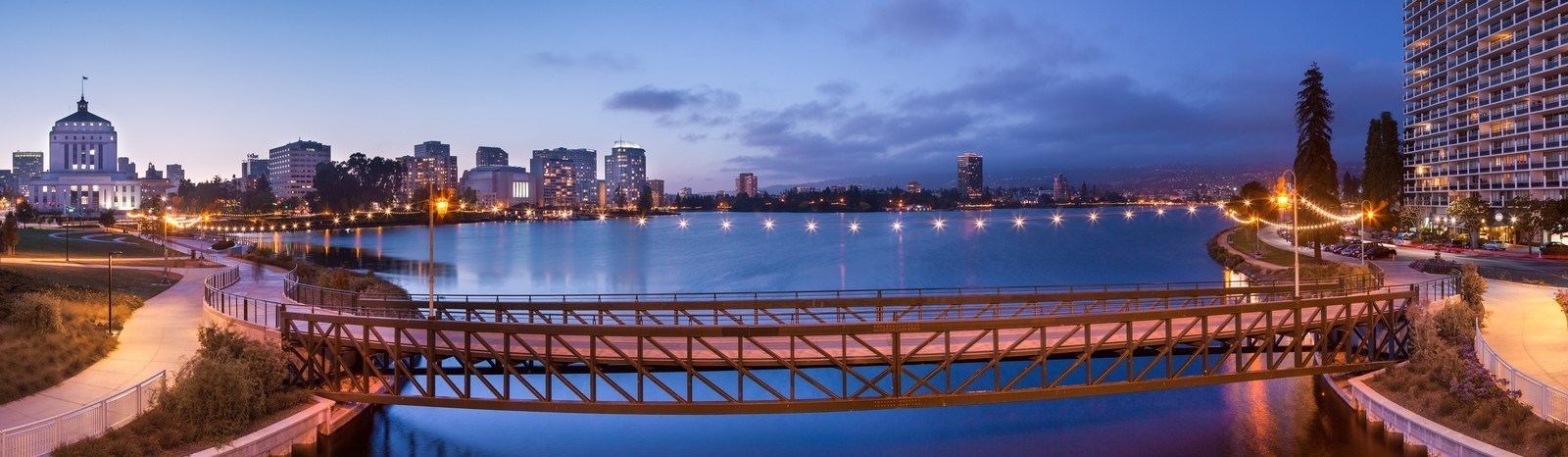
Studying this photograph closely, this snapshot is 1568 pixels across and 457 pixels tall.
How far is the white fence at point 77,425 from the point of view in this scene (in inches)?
616

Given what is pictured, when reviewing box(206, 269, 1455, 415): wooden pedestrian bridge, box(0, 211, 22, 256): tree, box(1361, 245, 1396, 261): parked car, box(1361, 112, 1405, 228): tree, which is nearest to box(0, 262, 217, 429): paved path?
box(206, 269, 1455, 415): wooden pedestrian bridge

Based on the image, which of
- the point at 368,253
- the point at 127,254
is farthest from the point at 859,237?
the point at 127,254

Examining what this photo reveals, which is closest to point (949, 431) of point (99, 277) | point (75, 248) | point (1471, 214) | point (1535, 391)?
point (1535, 391)

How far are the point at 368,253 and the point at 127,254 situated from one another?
150 ft

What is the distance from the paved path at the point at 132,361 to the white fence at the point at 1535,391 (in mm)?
30844

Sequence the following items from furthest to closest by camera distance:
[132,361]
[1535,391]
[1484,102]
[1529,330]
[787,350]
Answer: [1484,102]
[1529,330]
[132,361]
[787,350]
[1535,391]

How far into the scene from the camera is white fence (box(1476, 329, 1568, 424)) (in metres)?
17.3

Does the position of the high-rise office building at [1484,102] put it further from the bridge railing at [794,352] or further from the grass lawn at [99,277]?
the grass lawn at [99,277]

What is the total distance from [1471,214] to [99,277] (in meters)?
93.0

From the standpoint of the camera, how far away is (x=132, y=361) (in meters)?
23.2

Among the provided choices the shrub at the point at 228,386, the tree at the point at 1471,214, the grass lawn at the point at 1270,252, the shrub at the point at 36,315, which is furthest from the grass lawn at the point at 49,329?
the tree at the point at 1471,214

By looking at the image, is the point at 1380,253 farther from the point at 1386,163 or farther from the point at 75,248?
the point at 75,248

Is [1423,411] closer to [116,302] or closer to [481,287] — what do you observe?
[116,302]

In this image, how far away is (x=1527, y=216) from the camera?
221ft
